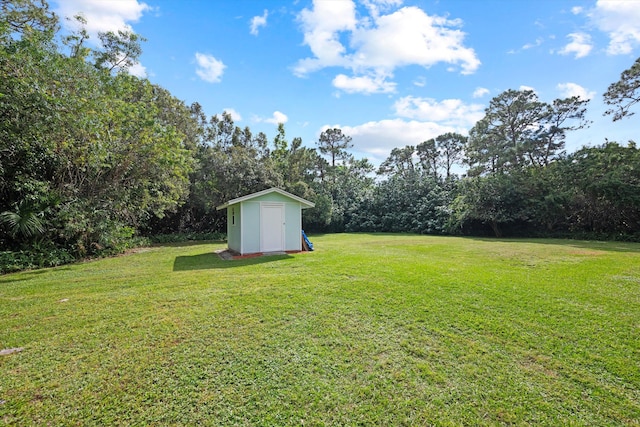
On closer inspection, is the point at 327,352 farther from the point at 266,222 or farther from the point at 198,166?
the point at 198,166

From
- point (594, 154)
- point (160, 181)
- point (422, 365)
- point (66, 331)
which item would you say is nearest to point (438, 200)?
point (594, 154)

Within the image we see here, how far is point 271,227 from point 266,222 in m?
0.26

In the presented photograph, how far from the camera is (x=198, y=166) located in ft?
46.4

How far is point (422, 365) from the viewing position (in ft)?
8.45

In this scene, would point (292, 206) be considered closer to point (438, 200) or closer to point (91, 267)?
point (91, 267)

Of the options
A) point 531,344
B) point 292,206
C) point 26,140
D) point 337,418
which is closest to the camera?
point 337,418

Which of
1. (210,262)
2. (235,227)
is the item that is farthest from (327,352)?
(235,227)

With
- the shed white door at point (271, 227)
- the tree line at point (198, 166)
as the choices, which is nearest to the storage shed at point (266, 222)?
the shed white door at point (271, 227)

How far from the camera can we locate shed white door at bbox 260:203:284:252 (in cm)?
977

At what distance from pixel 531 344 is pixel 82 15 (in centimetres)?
1398

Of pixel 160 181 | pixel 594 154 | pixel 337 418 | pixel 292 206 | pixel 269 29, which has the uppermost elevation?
pixel 269 29

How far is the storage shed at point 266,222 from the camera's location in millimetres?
9492

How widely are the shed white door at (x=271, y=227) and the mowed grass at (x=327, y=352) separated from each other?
14.5 ft

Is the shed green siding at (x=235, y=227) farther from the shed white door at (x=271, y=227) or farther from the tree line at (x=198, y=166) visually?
the tree line at (x=198, y=166)
